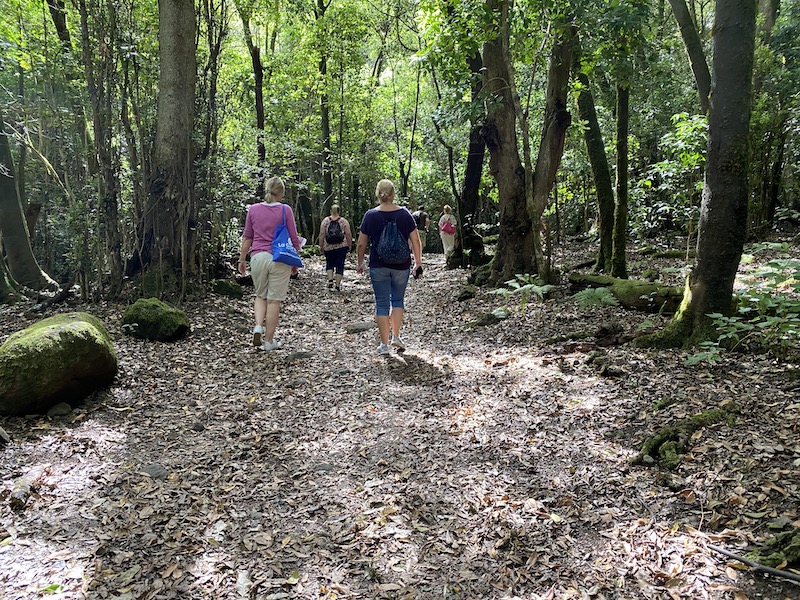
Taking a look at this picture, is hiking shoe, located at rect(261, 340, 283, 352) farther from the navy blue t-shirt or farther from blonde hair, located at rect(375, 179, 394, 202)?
blonde hair, located at rect(375, 179, 394, 202)

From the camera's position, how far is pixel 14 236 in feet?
35.3

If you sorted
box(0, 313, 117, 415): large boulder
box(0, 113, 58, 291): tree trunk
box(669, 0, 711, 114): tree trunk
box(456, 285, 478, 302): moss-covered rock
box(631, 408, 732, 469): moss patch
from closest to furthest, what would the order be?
box(631, 408, 732, 469): moss patch < box(0, 313, 117, 415): large boulder < box(669, 0, 711, 114): tree trunk < box(456, 285, 478, 302): moss-covered rock < box(0, 113, 58, 291): tree trunk

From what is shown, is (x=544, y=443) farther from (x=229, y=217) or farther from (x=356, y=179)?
(x=356, y=179)

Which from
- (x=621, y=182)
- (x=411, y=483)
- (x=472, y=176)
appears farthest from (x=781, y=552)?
(x=472, y=176)

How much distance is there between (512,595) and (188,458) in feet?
9.19

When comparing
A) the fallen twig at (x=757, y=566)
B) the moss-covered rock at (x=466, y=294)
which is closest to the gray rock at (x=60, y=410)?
the fallen twig at (x=757, y=566)

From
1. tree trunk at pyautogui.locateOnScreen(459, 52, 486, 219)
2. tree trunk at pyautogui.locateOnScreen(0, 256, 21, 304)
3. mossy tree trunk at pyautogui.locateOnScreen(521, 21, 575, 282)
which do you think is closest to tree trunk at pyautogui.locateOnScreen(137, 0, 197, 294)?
tree trunk at pyautogui.locateOnScreen(0, 256, 21, 304)

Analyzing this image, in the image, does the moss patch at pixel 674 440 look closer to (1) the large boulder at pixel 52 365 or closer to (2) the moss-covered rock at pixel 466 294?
(1) the large boulder at pixel 52 365

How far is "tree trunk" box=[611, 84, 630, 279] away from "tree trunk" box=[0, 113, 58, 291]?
37.1 feet

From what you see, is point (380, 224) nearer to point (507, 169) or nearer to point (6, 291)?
point (507, 169)

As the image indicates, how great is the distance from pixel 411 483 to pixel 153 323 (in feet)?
16.0

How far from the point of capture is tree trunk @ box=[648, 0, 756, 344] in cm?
457

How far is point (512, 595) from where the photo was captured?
2.68m

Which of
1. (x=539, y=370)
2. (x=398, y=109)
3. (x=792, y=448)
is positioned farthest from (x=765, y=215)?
(x=398, y=109)
